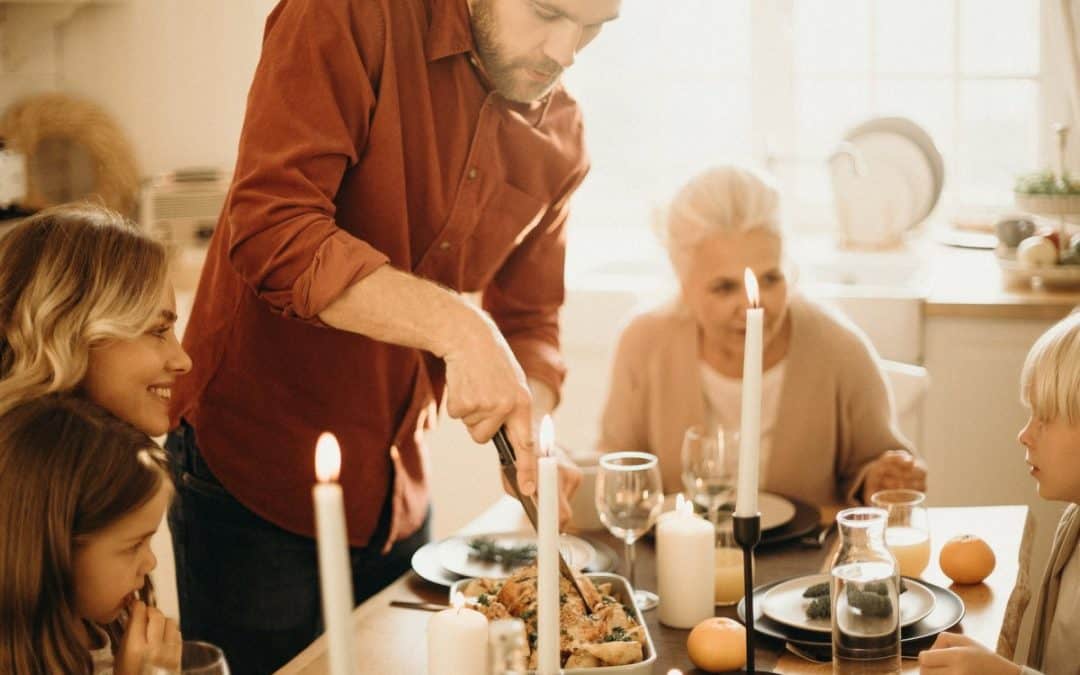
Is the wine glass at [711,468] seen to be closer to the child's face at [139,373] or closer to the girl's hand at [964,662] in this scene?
the girl's hand at [964,662]

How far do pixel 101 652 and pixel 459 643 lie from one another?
0.40m

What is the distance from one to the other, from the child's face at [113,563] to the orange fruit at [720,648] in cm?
58

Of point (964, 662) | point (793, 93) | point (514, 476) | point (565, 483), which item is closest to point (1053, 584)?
point (964, 662)

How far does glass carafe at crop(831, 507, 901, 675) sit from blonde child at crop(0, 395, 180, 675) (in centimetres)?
66

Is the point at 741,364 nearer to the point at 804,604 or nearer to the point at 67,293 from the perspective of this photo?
the point at 804,604

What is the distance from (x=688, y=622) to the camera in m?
1.57

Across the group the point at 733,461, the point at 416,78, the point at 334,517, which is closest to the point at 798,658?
the point at 733,461

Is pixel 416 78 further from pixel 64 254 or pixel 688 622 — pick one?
pixel 688 622

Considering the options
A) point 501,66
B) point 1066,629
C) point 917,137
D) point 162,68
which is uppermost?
point 162,68

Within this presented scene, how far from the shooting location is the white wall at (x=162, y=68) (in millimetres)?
3633

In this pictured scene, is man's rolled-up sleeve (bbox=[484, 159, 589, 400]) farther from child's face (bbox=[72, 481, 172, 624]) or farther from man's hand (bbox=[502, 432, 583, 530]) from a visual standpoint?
child's face (bbox=[72, 481, 172, 624])

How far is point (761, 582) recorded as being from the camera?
5.65ft

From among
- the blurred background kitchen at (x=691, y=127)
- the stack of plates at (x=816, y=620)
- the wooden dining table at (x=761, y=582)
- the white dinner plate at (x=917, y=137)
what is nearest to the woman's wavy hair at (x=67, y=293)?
the wooden dining table at (x=761, y=582)

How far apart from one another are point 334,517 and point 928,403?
260 centimetres
